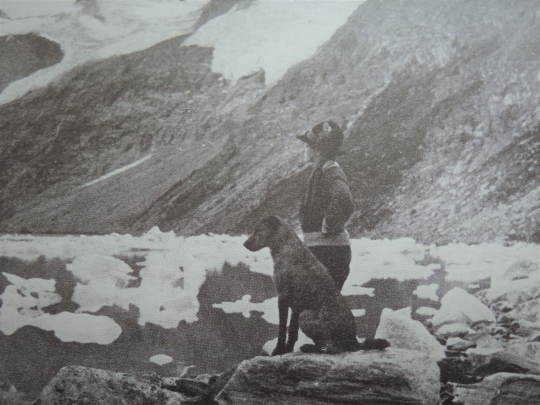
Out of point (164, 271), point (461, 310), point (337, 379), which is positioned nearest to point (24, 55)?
point (164, 271)

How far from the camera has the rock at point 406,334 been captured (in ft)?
6.79

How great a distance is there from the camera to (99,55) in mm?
2881

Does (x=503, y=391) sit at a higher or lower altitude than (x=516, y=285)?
lower

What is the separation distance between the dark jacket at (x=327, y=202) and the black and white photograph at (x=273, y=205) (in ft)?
0.04

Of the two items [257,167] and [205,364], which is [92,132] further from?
[205,364]

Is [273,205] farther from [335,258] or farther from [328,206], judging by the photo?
[335,258]

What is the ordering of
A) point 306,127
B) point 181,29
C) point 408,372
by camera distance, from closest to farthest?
point 408,372
point 306,127
point 181,29

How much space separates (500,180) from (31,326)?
2.78 m

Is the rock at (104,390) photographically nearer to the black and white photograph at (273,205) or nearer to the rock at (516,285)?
the black and white photograph at (273,205)

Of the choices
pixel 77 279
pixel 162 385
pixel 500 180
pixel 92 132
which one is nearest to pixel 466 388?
pixel 500 180

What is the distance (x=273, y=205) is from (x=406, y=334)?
3.25ft

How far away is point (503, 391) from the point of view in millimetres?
1832

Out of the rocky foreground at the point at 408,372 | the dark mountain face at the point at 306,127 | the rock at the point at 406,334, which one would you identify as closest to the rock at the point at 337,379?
the rocky foreground at the point at 408,372

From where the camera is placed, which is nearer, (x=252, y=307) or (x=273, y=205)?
(x=252, y=307)
